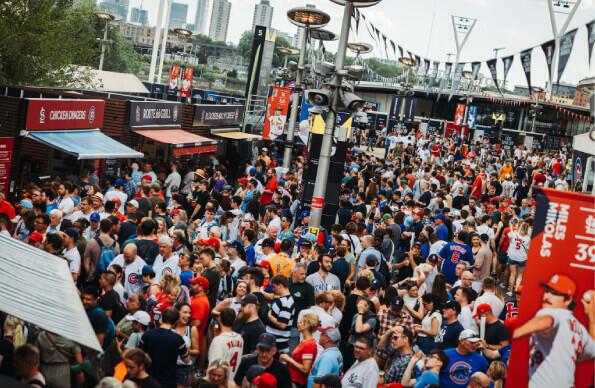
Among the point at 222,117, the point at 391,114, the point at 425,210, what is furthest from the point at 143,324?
the point at 391,114

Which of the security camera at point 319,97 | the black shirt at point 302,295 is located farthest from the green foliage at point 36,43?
the black shirt at point 302,295

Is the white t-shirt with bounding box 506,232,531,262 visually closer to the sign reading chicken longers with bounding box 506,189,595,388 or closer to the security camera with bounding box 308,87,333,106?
the security camera with bounding box 308,87,333,106

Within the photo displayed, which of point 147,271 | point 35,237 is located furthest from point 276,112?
point 147,271

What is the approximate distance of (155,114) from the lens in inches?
949

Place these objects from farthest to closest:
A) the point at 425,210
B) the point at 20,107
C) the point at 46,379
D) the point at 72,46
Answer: the point at 72,46, the point at 20,107, the point at 425,210, the point at 46,379

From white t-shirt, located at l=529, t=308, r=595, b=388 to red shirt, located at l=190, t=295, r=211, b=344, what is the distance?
4.20 meters

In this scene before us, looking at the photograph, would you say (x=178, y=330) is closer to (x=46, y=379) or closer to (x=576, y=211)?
(x=46, y=379)

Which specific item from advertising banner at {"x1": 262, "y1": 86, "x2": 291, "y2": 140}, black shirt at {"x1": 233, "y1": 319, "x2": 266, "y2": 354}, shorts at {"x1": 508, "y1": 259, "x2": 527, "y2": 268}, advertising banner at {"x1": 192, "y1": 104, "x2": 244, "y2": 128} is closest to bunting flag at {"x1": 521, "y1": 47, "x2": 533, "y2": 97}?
advertising banner at {"x1": 262, "y1": 86, "x2": 291, "y2": 140}

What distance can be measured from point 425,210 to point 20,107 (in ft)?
30.7

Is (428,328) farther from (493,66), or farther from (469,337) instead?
(493,66)

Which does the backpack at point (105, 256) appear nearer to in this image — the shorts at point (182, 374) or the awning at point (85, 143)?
the shorts at point (182, 374)

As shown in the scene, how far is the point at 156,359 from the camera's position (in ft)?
24.0

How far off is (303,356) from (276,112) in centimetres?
2048

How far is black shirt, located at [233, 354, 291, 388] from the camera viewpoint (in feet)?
22.9
